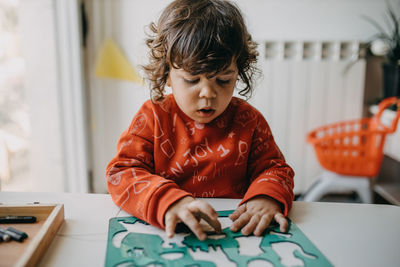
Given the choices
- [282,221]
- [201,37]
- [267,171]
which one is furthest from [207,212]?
[201,37]

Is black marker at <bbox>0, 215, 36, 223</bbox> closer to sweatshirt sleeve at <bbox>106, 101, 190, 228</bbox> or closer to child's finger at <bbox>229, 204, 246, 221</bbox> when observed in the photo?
sweatshirt sleeve at <bbox>106, 101, 190, 228</bbox>

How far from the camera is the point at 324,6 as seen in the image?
1.70 metres

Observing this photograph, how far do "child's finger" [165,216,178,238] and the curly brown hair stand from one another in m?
0.28

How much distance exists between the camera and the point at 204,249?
1.57 feet

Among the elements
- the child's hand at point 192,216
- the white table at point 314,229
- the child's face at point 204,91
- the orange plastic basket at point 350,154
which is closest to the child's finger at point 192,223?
the child's hand at point 192,216

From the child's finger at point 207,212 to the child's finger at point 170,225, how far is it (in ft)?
0.10

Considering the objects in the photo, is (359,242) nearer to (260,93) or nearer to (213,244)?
(213,244)

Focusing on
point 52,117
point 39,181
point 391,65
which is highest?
point 391,65

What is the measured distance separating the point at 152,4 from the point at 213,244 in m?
1.47

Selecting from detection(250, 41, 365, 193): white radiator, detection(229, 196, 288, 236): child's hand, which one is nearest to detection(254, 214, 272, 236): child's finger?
detection(229, 196, 288, 236): child's hand

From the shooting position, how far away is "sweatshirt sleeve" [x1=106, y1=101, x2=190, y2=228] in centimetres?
56

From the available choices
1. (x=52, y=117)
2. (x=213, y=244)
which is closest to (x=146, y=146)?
(x=213, y=244)

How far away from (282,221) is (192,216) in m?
0.15

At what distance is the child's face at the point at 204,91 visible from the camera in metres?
0.66
